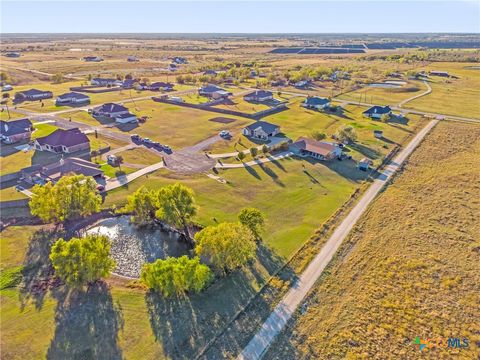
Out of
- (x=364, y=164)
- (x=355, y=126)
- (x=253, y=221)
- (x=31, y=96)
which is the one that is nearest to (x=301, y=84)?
(x=355, y=126)

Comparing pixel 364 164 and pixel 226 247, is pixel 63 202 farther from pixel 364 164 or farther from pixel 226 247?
pixel 364 164

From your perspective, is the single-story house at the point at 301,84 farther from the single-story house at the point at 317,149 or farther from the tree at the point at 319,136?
the single-story house at the point at 317,149

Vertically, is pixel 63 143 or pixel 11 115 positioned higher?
pixel 63 143

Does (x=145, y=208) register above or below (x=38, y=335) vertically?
above

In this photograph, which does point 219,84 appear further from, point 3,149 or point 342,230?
point 342,230

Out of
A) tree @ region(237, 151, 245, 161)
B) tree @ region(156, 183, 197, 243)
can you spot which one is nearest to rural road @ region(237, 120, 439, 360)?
tree @ region(156, 183, 197, 243)

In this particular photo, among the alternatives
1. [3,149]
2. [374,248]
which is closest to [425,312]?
[374,248]

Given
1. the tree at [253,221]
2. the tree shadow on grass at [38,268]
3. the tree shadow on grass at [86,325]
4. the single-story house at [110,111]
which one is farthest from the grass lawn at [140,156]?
the tree shadow on grass at [86,325]
